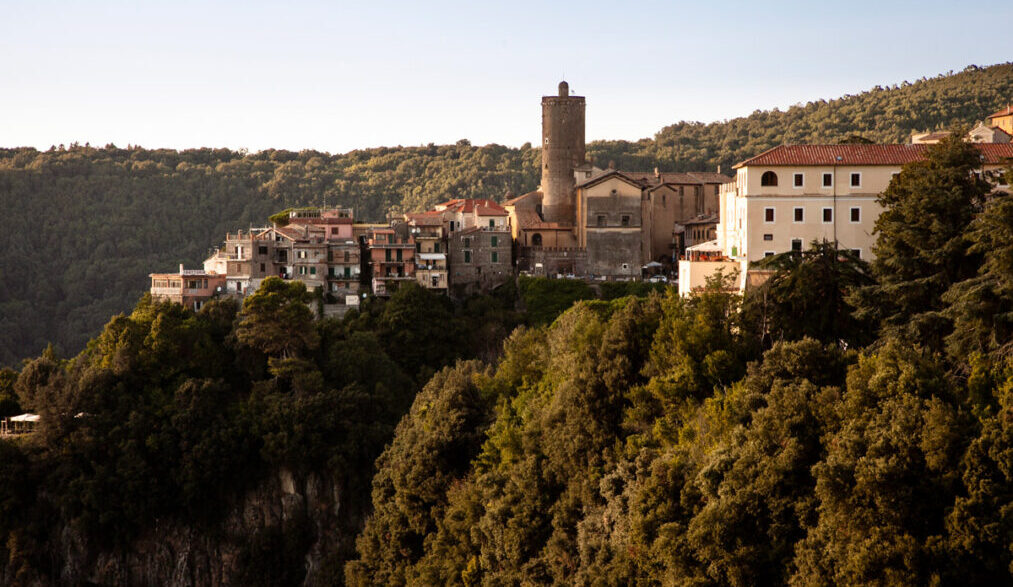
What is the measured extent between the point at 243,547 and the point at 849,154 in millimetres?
27755

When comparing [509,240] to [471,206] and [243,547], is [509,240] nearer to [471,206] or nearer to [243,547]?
[471,206]

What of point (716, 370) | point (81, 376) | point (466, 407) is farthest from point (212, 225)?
point (716, 370)

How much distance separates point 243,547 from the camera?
50531mm

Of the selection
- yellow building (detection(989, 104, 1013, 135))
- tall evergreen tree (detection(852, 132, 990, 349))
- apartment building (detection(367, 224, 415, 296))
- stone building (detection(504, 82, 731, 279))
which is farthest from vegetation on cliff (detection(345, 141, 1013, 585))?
stone building (detection(504, 82, 731, 279))

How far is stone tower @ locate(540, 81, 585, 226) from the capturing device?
217 feet

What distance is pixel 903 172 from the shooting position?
35500 millimetres

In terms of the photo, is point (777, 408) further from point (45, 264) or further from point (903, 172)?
point (45, 264)

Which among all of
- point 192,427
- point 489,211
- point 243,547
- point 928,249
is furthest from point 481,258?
point 928,249

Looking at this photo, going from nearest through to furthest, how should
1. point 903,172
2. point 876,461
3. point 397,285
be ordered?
point 876,461
point 903,172
point 397,285

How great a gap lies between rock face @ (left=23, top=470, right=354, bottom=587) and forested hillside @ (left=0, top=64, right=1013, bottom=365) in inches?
1440

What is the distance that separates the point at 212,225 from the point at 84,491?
52532mm

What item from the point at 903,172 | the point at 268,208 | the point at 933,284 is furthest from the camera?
the point at 268,208

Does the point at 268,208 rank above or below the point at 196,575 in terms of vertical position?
above

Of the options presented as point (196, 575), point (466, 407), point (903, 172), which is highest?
point (903, 172)
